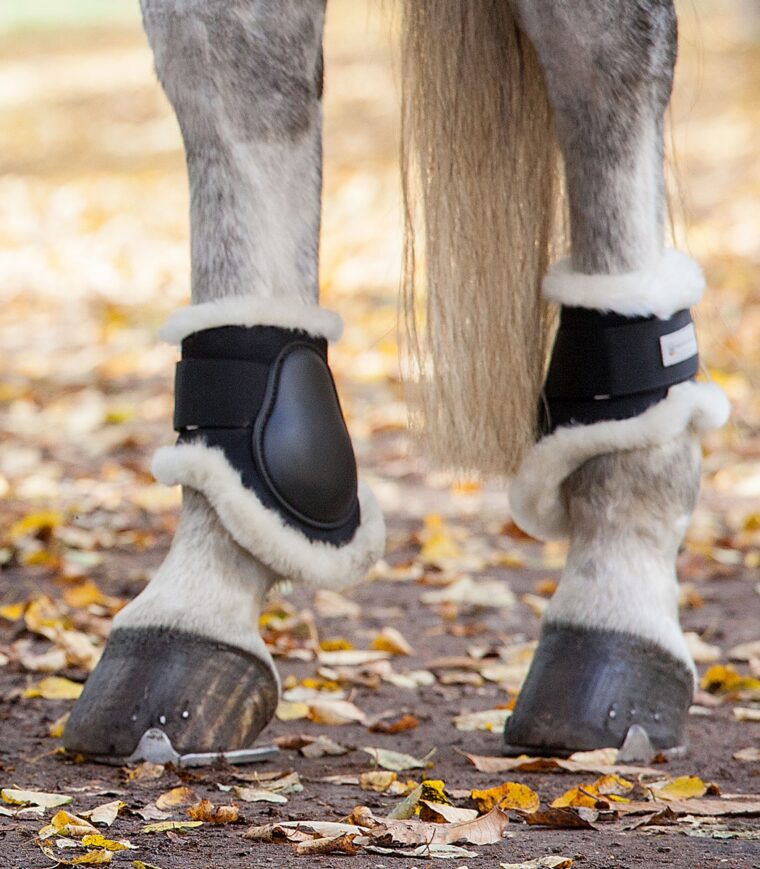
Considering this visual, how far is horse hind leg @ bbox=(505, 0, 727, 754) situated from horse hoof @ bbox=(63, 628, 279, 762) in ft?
1.19

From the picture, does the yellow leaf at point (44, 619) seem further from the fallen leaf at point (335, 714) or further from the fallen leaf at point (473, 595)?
the fallen leaf at point (473, 595)

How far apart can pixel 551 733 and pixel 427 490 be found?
2.30 metres

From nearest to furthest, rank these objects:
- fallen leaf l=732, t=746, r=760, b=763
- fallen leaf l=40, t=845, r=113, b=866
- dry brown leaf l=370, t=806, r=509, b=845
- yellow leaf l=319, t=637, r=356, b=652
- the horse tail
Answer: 1. fallen leaf l=40, t=845, r=113, b=866
2. dry brown leaf l=370, t=806, r=509, b=845
3. fallen leaf l=732, t=746, r=760, b=763
4. the horse tail
5. yellow leaf l=319, t=637, r=356, b=652

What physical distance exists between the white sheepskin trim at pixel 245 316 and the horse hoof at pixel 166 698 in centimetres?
36

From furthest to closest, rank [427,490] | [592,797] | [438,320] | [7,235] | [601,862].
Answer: [7,235] → [427,490] → [438,320] → [592,797] → [601,862]

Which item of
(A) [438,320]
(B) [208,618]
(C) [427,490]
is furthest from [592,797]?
(C) [427,490]

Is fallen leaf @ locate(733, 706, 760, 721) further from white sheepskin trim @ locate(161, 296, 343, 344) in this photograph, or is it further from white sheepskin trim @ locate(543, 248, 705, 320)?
white sheepskin trim @ locate(161, 296, 343, 344)

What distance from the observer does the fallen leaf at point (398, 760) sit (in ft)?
6.04

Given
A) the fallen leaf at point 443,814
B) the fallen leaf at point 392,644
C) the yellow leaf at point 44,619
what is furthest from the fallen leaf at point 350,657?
the fallen leaf at point 443,814

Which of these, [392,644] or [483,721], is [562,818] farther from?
[392,644]

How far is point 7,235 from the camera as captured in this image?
954 centimetres

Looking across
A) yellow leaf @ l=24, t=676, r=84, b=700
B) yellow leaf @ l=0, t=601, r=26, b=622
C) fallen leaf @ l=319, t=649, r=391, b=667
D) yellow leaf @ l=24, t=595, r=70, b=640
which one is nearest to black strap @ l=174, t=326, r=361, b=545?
yellow leaf @ l=24, t=676, r=84, b=700

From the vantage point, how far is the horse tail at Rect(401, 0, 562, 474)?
81.0 inches

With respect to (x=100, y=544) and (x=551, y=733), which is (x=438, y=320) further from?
(x=100, y=544)
